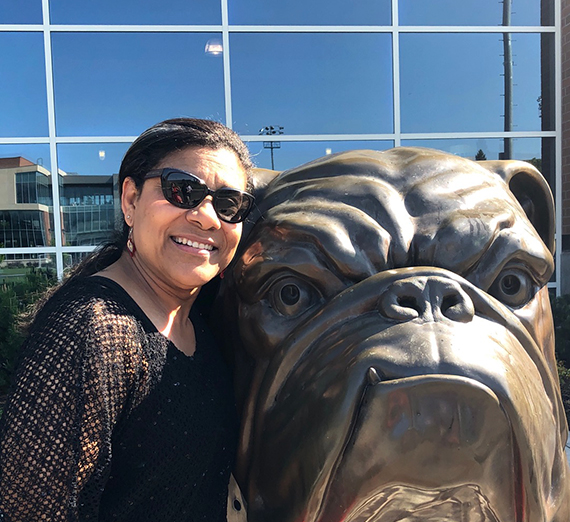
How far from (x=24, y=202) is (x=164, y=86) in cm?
281

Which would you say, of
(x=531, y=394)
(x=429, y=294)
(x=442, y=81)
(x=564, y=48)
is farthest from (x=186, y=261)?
(x=564, y=48)

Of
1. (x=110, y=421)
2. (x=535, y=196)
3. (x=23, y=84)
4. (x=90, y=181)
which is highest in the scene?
(x=23, y=84)

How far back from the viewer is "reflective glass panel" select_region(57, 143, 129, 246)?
8.20m

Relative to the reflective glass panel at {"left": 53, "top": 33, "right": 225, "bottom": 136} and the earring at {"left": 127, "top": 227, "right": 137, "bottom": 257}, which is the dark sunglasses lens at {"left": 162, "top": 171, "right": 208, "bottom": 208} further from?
the reflective glass panel at {"left": 53, "top": 33, "right": 225, "bottom": 136}

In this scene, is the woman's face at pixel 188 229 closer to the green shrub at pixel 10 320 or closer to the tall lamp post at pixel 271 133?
the green shrub at pixel 10 320

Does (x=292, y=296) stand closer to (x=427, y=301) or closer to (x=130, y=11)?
(x=427, y=301)

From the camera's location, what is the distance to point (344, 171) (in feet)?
5.24

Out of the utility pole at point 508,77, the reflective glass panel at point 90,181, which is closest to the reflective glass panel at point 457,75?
the utility pole at point 508,77

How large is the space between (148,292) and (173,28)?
7.50m

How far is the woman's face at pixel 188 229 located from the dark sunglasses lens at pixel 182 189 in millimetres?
20

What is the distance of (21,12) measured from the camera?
26.6ft

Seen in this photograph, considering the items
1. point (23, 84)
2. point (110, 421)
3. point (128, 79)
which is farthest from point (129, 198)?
point (23, 84)

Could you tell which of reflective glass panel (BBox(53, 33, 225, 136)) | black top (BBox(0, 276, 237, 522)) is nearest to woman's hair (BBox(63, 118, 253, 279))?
black top (BBox(0, 276, 237, 522))

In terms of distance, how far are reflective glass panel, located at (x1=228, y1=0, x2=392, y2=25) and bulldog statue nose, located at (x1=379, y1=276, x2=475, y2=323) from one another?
7.93 metres
